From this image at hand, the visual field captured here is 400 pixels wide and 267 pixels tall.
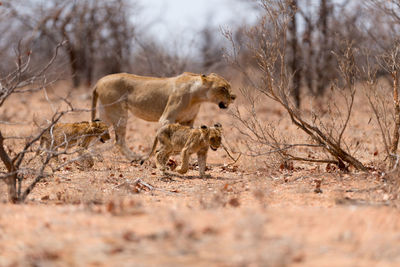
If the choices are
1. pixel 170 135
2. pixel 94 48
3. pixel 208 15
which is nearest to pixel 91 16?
pixel 94 48

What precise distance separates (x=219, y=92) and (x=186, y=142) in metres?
1.80

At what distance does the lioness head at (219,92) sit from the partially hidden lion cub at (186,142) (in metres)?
1.40

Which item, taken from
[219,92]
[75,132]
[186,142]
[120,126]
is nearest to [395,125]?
[186,142]

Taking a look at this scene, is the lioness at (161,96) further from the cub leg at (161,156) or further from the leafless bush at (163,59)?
the leafless bush at (163,59)

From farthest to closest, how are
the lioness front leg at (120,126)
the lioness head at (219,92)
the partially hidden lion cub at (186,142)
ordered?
the lioness front leg at (120,126), the lioness head at (219,92), the partially hidden lion cub at (186,142)

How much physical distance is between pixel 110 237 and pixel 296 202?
3037 millimetres

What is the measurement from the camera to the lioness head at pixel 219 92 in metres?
9.81

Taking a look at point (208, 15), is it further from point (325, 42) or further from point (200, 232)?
point (200, 232)

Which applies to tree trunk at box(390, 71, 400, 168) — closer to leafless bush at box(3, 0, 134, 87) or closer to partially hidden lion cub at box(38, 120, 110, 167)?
partially hidden lion cub at box(38, 120, 110, 167)

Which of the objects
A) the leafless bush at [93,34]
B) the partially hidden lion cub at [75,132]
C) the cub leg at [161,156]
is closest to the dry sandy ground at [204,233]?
the cub leg at [161,156]

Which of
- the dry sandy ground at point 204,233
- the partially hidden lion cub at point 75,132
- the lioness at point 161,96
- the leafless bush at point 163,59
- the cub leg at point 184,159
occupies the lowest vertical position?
the dry sandy ground at point 204,233

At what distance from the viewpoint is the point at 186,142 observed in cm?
839

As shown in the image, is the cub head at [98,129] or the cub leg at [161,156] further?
the cub head at [98,129]

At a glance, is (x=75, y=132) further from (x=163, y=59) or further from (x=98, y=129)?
(x=163, y=59)
